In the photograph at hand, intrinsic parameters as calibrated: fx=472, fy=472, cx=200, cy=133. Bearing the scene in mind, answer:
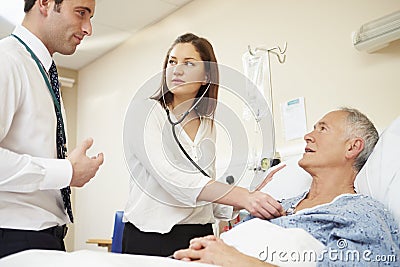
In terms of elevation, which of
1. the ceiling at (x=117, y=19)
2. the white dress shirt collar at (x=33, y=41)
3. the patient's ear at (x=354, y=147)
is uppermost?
the ceiling at (x=117, y=19)

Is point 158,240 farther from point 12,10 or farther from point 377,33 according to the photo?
point 12,10

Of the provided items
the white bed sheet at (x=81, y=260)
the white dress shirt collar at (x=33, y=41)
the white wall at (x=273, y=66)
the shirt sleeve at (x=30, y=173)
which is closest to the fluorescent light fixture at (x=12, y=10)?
the white wall at (x=273, y=66)

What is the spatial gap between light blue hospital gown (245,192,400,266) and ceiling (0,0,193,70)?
89.7 inches

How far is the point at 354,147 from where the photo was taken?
4.89ft

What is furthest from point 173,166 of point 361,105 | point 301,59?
point 301,59

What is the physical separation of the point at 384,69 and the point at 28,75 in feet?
4.86

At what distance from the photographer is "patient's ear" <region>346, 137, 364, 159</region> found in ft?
4.87

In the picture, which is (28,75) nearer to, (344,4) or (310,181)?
(310,181)

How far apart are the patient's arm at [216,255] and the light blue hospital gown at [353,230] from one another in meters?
0.18

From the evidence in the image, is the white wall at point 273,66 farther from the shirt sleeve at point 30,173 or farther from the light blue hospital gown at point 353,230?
the shirt sleeve at point 30,173

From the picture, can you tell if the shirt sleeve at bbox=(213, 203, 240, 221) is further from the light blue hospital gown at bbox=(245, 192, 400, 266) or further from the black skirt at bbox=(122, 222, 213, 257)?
the light blue hospital gown at bbox=(245, 192, 400, 266)

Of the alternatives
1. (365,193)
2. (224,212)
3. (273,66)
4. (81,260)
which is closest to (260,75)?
(273,66)

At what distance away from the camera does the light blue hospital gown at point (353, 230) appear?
1.09 metres

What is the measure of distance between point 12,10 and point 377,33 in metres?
2.44
